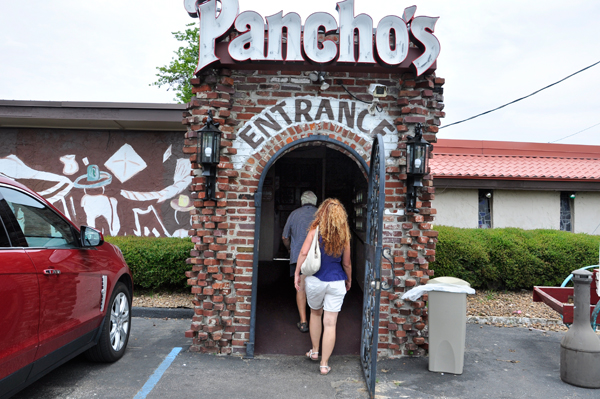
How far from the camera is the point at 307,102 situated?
17.0 ft

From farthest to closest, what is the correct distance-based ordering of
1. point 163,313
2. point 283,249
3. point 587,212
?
point 587,212 < point 283,249 < point 163,313

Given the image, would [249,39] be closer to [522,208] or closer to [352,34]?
[352,34]

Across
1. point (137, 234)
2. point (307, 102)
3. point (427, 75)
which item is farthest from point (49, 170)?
point (427, 75)

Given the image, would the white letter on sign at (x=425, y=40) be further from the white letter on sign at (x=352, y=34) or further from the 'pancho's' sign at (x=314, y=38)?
the white letter on sign at (x=352, y=34)

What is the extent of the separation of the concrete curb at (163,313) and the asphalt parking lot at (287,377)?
1215mm

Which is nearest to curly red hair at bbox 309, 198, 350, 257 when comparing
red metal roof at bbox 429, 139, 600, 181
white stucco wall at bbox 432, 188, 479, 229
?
red metal roof at bbox 429, 139, 600, 181

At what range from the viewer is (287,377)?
4367 millimetres

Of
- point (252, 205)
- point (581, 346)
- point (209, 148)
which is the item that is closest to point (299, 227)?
point (252, 205)

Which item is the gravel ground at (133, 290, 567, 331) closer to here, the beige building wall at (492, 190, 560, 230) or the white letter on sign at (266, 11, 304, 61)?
the white letter on sign at (266, 11, 304, 61)

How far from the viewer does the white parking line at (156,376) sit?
391 centimetres

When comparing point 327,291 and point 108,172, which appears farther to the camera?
point 108,172

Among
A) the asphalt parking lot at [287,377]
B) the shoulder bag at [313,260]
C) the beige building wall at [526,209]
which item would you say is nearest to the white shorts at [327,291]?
the shoulder bag at [313,260]

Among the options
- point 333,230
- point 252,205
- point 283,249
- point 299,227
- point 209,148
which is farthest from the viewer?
point 283,249

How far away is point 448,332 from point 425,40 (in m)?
3.30
